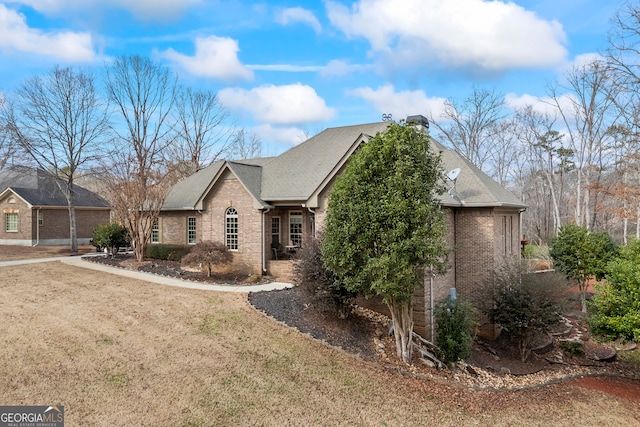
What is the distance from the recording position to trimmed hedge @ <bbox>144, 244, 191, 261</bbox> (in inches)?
818

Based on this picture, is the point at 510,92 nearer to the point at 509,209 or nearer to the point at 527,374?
the point at 509,209

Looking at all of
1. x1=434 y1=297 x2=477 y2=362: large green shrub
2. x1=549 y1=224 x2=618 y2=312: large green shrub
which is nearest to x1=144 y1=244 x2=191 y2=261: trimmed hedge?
x1=434 y1=297 x2=477 y2=362: large green shrub

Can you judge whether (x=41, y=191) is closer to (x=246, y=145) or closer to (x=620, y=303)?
(x=246, y=145)

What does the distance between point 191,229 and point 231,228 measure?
13.7 feet

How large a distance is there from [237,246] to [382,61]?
1257 cm

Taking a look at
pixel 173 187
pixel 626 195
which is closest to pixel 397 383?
pixel 173 187

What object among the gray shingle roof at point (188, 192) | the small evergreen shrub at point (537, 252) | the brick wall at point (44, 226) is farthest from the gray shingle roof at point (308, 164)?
the brick wall at point (44, 226)

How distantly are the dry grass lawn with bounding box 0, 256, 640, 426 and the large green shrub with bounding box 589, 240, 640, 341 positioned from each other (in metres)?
1.81

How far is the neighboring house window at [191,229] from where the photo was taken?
21.3 meters

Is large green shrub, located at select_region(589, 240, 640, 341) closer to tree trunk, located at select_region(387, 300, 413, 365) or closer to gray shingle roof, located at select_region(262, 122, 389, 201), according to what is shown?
A: tree trunk, located at select_region(387, 300, 413, 365)

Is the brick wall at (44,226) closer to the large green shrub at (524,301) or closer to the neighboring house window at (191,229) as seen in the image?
the neighboring house window at (191,229)

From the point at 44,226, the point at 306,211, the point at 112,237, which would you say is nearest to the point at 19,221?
the point at 44,226

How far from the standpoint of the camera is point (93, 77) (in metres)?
27.0

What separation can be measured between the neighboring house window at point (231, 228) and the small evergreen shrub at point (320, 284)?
7.82 metres
